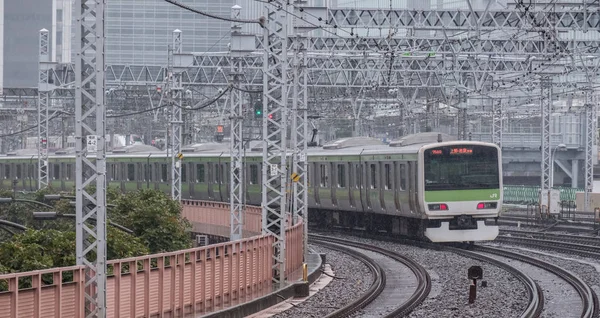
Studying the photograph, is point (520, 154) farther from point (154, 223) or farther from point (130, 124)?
point (154, 223)

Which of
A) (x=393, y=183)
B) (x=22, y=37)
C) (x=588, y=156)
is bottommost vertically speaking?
(x=393, y=183)

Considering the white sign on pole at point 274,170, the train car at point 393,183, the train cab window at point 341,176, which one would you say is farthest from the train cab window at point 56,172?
the white sign on pole at point 274,170

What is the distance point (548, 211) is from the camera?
41.8 metres

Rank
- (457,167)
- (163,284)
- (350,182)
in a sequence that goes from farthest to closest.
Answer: (350,182)
(457,167)
(163,284)

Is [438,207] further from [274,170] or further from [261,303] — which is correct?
[261,303]

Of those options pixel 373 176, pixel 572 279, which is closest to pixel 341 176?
pixel 373 176

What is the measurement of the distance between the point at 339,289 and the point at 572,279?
4504 mm

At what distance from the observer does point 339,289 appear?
2214 centimetres

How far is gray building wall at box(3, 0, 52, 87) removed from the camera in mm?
110312

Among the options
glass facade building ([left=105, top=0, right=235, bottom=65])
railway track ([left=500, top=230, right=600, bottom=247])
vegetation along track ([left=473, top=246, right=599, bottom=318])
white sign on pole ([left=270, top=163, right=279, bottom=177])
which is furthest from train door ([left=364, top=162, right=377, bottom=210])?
glass facade building ([left=105, top=0, right=235, bottom=65])

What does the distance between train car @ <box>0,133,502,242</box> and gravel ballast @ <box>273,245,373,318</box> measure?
2.55 meters

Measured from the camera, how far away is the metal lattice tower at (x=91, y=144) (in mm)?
13570

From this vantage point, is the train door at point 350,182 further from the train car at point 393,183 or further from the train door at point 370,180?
the train door at point 370,180

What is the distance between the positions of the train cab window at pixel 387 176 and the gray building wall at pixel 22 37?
8148 centimetres
